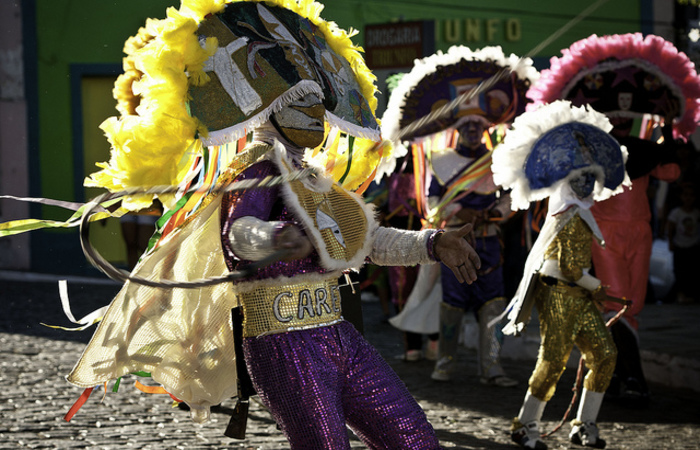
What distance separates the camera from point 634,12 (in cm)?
2186

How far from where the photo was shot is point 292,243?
295 centimetres

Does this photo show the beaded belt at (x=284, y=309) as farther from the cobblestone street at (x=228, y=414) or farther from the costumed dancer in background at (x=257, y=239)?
the cobblestone street at (x=228, y=414)

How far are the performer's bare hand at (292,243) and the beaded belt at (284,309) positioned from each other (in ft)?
0.99

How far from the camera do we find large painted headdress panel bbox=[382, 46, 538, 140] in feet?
25.8

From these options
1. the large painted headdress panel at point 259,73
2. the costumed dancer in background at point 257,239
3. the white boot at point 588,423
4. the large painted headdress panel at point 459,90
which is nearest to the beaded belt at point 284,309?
the costumed dancer in background at point 257,239

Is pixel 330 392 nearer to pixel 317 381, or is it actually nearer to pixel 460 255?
pixel 317 381

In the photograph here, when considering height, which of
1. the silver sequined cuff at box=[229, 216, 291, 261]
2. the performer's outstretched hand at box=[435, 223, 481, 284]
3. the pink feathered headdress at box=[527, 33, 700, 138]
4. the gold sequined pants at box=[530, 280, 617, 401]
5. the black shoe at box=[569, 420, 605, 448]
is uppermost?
the pink feathered headdress at box=[527, 33, 700, 138]

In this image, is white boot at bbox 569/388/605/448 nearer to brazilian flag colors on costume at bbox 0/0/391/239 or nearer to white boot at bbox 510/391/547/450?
white boot at bbox 510/391/547/450

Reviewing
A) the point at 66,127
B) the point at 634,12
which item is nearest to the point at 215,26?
the point at 66,127

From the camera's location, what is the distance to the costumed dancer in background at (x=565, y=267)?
5.50 metres

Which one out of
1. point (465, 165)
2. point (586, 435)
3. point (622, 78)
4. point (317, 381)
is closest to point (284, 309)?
point (317, 381)

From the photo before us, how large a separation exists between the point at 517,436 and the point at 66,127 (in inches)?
539

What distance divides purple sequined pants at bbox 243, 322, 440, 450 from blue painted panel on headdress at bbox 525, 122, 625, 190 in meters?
2.60

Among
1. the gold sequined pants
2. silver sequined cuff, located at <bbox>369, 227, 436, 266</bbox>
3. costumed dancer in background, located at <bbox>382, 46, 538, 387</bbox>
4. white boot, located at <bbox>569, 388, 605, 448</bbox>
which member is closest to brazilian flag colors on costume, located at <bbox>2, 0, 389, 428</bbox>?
silver sequined cuff, located at <bbox>369, 227, 436, 266</bbox>
